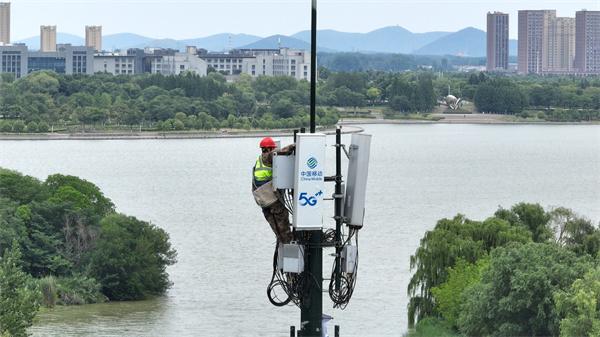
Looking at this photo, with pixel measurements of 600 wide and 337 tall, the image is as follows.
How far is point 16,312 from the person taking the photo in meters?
6.39

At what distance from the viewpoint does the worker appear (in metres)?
2.05

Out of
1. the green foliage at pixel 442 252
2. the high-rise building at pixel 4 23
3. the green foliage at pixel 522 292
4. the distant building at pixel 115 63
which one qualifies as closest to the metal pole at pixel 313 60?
the green foliage at pixel 522 292

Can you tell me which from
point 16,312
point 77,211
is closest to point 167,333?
point 77,211

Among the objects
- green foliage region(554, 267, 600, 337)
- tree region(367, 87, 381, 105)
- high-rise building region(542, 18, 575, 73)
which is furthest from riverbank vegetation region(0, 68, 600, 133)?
green foliage region(554, 267, 600, 337)

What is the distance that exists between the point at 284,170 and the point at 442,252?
901 cm

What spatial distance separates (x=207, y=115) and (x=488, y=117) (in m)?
13.2

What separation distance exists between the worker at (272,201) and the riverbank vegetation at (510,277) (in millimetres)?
4244

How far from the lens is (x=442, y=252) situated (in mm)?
10938

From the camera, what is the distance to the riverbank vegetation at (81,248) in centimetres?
1367

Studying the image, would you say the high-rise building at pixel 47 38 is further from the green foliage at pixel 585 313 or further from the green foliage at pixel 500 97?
the green foliage at pixel 585 313

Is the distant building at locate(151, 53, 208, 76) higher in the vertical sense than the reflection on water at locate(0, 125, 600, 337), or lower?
higher

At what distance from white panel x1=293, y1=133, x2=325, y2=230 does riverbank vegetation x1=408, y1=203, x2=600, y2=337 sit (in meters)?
4.34

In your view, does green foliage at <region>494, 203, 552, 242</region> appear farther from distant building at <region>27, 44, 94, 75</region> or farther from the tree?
distant building at <region>27, 44, 94, 75</region>

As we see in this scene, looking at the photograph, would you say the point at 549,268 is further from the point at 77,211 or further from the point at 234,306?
the point at 77,211
